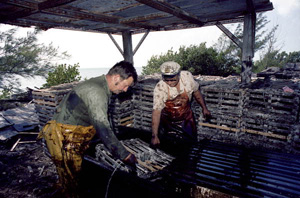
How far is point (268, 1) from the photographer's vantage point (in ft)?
12.0

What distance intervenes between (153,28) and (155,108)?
12.8ft

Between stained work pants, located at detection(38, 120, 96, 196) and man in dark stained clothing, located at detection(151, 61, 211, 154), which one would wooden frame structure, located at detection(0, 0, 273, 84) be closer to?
man in dark stained clothing, located at detection(151, 61, 211, 154)

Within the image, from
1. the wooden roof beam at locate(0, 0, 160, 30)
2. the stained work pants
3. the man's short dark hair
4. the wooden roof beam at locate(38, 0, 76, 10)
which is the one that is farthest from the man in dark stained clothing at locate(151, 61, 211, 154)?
the wooden roof beam at locate(0, 0, 160, 30)

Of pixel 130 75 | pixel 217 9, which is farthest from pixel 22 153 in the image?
pixel 217 9

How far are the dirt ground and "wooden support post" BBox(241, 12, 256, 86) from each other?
529cm

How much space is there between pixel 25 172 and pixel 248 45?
21.3 feet

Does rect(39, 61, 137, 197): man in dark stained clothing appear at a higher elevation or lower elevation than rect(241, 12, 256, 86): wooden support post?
lower

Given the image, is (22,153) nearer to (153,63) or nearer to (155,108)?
(155,108)

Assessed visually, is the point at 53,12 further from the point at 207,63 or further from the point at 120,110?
the point at 207,63

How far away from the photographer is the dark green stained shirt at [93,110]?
7.77ft

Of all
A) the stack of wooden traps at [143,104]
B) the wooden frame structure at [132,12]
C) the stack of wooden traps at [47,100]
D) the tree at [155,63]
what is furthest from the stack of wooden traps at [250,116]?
the tree at [155,63]

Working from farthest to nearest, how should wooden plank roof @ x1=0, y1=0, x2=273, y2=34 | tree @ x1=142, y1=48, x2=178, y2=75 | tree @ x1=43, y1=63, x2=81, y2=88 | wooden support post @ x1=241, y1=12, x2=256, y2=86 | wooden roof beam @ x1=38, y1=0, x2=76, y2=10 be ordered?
tree @ x1=142, y1=48, x2=178, y2=75 → tree @ x1=43, y1=63, x2=81, y2=88 → wooden support post @ x1=241, y1=12, x2=256, y2=86 → wooden plank roof @ x1=0, y1=0, x2=273, y2=34 → wooden roof beam @ x1=38, y1=0, x2=76, y2=10

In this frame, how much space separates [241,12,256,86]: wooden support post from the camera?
4477 millimetres

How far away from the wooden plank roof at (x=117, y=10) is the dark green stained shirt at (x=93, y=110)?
168 cm
